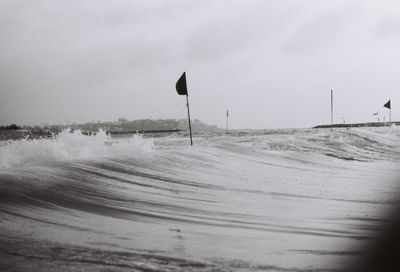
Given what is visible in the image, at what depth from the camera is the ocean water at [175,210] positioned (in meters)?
4.04

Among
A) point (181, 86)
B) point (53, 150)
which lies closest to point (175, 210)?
point (53, 150)

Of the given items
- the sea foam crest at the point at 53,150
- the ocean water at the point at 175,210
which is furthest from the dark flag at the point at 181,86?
the sea foam crest at the point at 53,150

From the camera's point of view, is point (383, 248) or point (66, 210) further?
point (66, 210)

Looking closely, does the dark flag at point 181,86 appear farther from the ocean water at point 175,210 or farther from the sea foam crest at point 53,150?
the sea foam crest at point 53,150

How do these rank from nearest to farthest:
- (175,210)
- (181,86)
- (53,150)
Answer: (175,210), (53,150), (181,86)

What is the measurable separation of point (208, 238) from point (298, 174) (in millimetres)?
7109

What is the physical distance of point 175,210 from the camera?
6.46 m

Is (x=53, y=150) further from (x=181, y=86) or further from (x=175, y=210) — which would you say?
(x=181, y=86)

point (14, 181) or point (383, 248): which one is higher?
point (14, 181)

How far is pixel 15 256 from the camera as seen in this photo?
384 centimetres

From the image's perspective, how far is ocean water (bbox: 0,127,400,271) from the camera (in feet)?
13.3

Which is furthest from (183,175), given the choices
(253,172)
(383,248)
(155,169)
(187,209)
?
(383,248)

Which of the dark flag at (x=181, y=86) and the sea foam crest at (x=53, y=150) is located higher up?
the dark flag at (x=181, y=86)

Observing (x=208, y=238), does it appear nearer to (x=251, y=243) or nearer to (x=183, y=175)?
(x=251, y=243)
